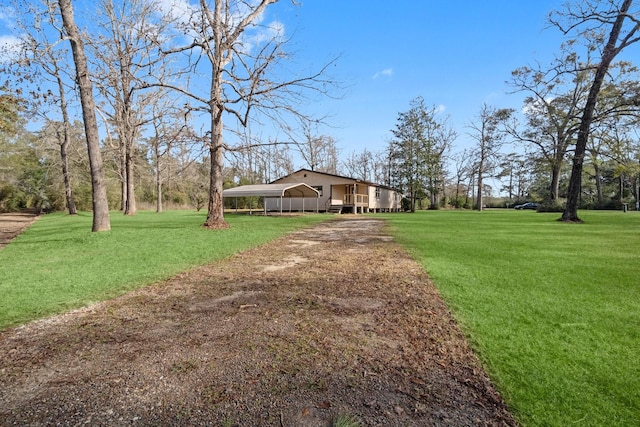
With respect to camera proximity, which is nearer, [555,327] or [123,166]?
[555,327]

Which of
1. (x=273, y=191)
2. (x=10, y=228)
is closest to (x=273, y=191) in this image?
(x=273, y=191)

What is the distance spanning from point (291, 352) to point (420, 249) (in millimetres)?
5955

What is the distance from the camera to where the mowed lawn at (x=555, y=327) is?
188 centimetres

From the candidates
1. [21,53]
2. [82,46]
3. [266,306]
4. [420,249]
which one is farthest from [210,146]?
[266,306]

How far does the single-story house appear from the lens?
28969 mm

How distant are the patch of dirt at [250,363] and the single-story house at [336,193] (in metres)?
24.2

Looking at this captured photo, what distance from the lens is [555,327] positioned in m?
2.99

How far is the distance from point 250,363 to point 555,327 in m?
2.90

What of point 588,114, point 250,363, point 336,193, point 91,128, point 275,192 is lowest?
point 250,363

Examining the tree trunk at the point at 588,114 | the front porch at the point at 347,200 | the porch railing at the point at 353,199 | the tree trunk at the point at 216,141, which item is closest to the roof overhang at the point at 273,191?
the front porch at the point at 347,200

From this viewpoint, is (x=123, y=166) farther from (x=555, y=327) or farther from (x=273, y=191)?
(x=555, y=327)

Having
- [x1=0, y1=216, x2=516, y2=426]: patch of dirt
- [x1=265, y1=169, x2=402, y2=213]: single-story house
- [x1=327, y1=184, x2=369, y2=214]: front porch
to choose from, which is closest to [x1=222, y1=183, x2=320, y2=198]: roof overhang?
[x1=265, y1=169, x2=402, y2=213]: single-story house

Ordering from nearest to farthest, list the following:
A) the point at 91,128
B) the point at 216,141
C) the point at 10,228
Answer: the point at 91,128 < the point at 216,141 < the point at 10,228

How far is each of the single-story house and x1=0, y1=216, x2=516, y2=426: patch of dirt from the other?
24233 mm
